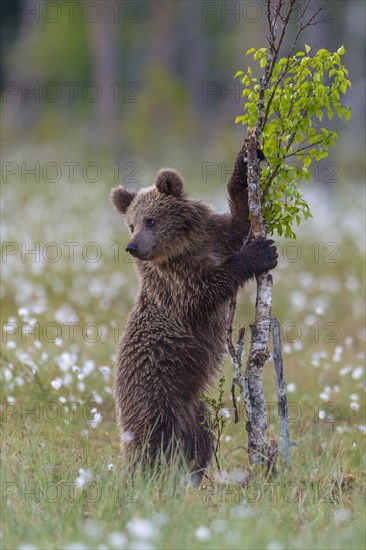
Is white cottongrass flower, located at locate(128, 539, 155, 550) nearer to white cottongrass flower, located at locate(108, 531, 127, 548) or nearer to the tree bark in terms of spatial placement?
white cottongrass flower, located at locate(108, 531, 127, 548)

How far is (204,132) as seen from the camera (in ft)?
134

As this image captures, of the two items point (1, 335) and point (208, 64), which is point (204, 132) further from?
point (1, 335)

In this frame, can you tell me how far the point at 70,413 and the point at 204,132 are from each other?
3381 cm

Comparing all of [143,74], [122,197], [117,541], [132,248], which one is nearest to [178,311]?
[132,248]

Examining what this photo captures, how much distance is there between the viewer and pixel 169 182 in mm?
6723

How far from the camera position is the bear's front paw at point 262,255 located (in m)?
6.10

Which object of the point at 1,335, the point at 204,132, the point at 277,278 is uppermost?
the point at 204,132

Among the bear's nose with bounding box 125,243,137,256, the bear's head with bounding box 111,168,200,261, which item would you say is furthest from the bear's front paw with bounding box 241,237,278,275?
the bear's nose with bounding box 125,243,137,256

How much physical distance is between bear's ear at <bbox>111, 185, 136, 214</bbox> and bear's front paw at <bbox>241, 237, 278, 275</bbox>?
1.33 metres

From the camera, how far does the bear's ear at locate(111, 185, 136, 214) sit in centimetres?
706

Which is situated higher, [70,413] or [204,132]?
[204,132]

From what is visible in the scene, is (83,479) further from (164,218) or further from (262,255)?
(164,218)

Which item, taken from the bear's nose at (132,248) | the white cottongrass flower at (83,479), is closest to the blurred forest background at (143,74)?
the bear's nose at (132,248)

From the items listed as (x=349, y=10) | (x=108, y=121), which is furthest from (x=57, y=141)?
(x=349, y=10)
